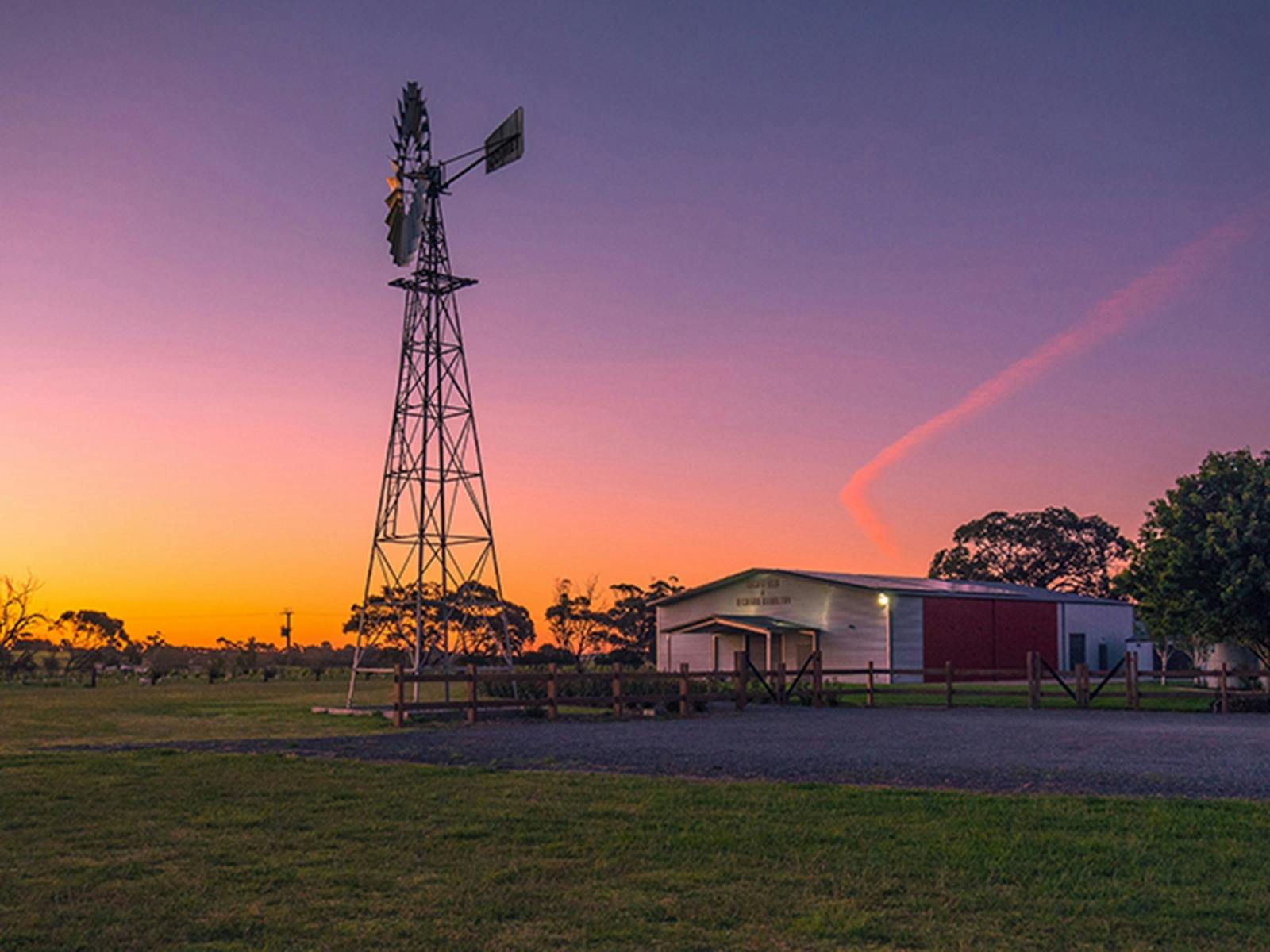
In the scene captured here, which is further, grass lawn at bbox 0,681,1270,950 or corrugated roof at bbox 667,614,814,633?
corrugated roof at bbox 667,614,814,633

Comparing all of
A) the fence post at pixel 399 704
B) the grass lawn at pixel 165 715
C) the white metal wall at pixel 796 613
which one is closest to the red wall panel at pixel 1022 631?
the white metal wall at pixel 796 613

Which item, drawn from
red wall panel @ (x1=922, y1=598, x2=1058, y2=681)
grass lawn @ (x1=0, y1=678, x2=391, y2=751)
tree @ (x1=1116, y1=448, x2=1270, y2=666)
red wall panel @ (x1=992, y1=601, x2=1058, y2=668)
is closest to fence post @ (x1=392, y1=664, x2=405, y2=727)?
grass lawn @ (x1=0, y1=678, x2=391, y2=751)

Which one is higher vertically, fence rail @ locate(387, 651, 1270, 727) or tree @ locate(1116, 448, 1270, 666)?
tree @ locate(1116, 448, 1270, 666)

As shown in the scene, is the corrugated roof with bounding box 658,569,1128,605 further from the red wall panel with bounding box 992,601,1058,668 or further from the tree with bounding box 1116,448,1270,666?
the tree with bounding box 1116,448,1270,666

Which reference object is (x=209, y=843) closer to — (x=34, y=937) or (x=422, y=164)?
(x=34, y=937)

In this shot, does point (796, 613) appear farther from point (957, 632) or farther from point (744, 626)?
point (957, 632)

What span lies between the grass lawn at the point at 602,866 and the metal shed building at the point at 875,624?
1621 inches

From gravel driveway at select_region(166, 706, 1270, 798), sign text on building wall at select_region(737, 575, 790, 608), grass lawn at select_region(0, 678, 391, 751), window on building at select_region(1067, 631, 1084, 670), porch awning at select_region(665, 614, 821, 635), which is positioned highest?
sign text on building wall at select_region(737, 575, 790, 608)

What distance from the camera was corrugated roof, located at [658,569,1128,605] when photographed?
57281 millimetres

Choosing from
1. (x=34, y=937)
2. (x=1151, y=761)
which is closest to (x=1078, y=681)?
(x=1151, y=761)

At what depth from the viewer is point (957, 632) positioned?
5825 centimetres

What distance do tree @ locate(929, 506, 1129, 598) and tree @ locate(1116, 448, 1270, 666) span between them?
57.3 meters

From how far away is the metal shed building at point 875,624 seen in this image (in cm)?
5662

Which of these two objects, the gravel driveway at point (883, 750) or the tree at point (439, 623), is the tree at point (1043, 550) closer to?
the tree at point (439, 623)
